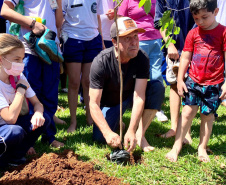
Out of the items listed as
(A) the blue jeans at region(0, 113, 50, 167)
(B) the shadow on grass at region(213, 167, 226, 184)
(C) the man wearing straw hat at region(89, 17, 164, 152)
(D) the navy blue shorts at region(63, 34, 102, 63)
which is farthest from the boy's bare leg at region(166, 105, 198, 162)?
(D) the navy blue shorts at region(63, 34, 102, 63)

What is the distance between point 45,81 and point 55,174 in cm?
139

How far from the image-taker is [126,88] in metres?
3.75

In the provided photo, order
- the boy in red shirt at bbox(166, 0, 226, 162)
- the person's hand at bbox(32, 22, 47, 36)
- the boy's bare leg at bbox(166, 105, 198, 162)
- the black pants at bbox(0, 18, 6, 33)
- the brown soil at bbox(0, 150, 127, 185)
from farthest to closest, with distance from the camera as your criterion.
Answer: the black pants at bbox(0, 18, 6, 33) → the person's hand at bbox(32, 22, 47, 36) → the boy's bare leg at bbox(166, 105, 198, 162) → the boy in red shirt at bbox(166, 0, 226, 162) → the brown soil at bbox(0, 150, 127, 185)

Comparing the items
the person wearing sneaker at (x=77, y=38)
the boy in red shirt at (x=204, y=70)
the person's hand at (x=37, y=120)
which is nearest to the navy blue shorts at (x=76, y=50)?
the person wearing sneaker at (x=77, y=38)

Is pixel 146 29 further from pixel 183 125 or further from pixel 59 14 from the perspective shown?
pixel 183 125

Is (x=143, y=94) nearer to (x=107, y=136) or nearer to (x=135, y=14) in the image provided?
(x=107, y=136)

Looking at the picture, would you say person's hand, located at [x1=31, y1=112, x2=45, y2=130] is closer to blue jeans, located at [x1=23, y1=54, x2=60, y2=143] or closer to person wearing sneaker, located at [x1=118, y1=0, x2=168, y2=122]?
blue jeans, located at [x1=23, y1=54, x2=60, y2=143]

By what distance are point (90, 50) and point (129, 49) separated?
112 centimetres

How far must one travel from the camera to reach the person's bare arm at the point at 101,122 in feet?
10.0

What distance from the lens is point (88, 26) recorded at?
4.21 meters

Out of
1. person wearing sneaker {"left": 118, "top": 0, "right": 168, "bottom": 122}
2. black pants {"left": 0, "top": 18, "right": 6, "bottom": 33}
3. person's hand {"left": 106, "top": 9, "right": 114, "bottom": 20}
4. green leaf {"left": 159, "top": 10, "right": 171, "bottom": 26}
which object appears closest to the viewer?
green leaf {"left": 159, "top": 10, "right": 171, "bottom": 26}

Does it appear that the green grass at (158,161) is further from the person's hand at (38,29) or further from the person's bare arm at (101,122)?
the person's hand at (38,29)

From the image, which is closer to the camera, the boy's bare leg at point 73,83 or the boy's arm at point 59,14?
the boy's arm at point 59,14

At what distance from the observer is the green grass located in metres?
2.93
